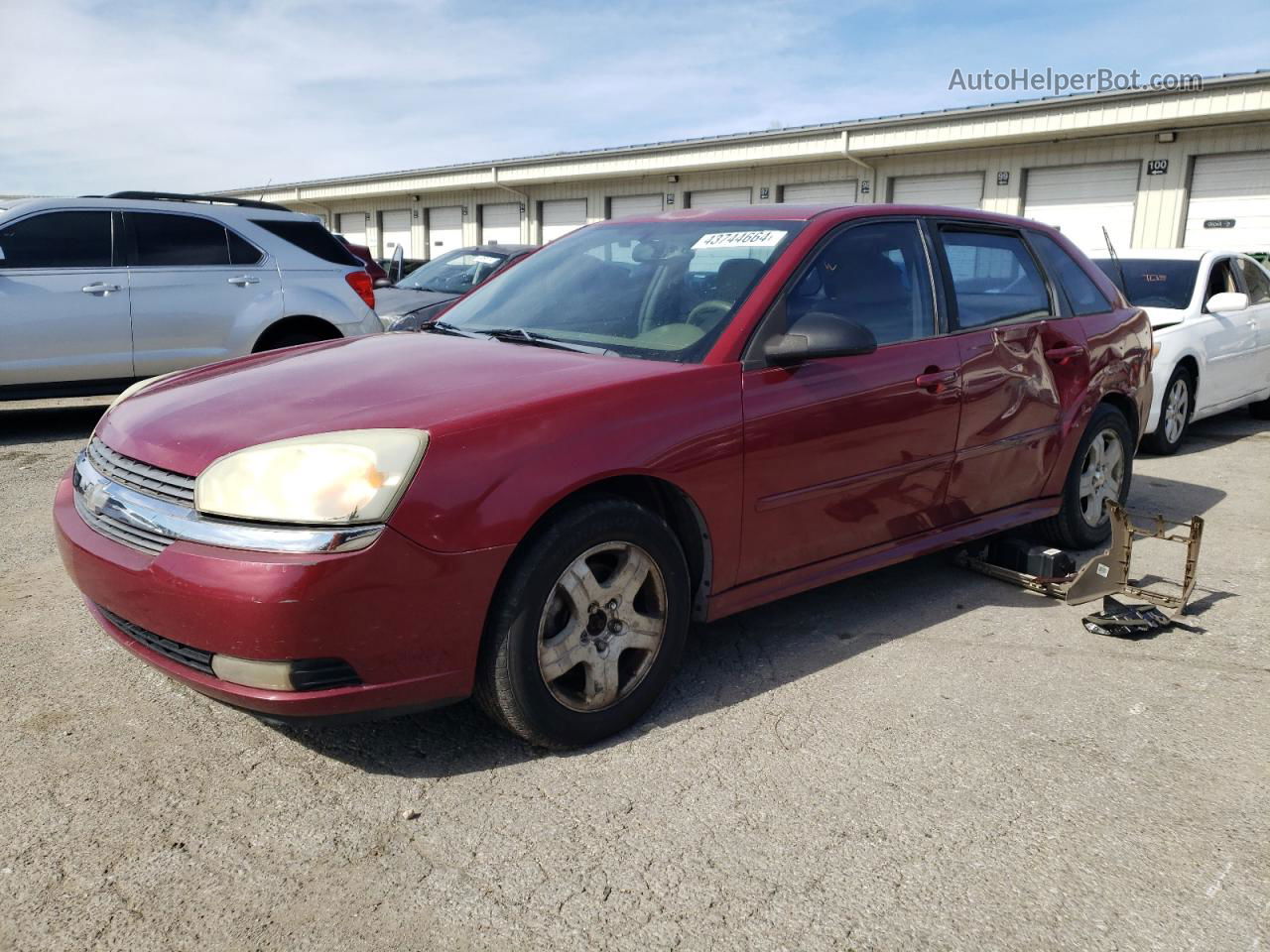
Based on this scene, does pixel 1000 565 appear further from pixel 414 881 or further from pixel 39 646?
pixel 39 646

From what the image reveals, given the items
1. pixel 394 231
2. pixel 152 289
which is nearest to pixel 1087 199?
pixel 152 289

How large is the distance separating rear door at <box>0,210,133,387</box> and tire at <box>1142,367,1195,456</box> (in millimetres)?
7608

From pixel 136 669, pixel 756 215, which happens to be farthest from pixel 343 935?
pixel 756 215

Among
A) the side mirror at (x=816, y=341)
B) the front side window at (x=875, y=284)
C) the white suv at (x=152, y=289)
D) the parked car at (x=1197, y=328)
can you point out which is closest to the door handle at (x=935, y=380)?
the front side window at (x=875, y=284)

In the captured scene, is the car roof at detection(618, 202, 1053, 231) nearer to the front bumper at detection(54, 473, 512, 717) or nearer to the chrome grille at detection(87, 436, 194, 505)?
the front bumper at detection(54, 473, 512, 717)

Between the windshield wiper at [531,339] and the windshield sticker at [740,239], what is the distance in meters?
0.65

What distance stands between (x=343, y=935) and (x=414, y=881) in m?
0.22

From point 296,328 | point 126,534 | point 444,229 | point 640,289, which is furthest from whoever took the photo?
point 444,229

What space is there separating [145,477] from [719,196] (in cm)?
2063

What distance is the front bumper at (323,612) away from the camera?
2.46m

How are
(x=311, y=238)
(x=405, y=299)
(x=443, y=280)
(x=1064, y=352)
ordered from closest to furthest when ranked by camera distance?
(x=1064, y=352) → (x=311, y=238) → (x=405, y=299) → (x=443, y=280)

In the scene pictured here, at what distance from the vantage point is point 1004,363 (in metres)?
4.24

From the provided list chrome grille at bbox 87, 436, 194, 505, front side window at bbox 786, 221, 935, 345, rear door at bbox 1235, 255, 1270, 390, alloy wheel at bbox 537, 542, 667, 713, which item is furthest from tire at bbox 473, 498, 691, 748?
rear door at bbox 1235, 255, 1270, 390

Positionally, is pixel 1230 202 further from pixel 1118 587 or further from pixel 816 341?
pixel 816 341
